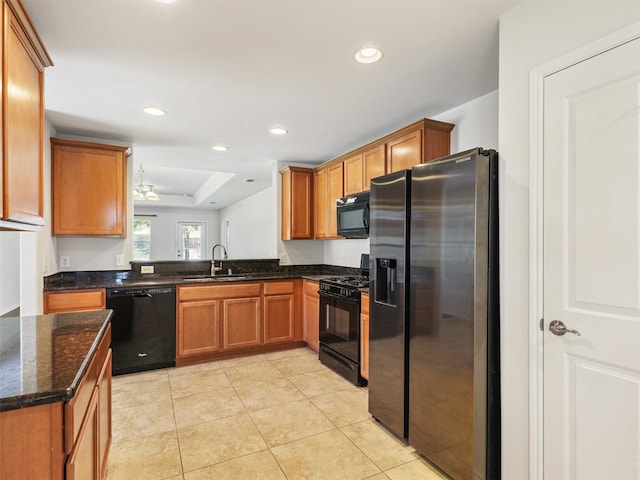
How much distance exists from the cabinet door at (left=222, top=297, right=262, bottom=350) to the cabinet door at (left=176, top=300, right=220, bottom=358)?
0.10 metres

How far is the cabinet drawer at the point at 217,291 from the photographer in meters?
3.75

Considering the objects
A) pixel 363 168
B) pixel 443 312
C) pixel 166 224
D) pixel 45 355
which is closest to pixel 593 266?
pixel 443 312

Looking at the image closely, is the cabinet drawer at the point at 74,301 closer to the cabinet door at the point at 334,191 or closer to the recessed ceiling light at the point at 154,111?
the recessed ceiling light at the point at 154,111

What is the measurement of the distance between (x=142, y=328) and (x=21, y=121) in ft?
8.14

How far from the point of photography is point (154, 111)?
304 cm

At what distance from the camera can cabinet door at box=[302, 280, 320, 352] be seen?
4.04m

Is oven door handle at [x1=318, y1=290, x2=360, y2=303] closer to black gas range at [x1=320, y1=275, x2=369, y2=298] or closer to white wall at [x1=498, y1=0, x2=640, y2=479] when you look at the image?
black gas range at [x1=320, y1=275, x2=369, y2=298]

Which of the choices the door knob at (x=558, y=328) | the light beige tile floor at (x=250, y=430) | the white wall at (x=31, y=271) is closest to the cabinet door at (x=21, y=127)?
the white wall at (x=31, y=271)

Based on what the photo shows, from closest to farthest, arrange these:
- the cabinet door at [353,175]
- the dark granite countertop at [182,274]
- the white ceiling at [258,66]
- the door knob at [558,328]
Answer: the door knob at [558,328]
the white ceiling at [258,66]
the dark granite countertop at [182,274]
the cabinet door at [353,175]

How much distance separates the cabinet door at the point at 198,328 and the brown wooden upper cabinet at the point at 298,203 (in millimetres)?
1356

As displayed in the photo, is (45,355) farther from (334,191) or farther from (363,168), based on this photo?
(334,191)

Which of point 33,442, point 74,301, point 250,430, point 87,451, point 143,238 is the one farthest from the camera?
point 143,238

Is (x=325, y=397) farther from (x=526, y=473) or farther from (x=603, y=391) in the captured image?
(x=603, y=391)

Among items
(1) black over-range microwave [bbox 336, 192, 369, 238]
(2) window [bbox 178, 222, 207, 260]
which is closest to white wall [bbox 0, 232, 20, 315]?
(1) black over-range microwave [bbox 336, 192, 369, 238]
